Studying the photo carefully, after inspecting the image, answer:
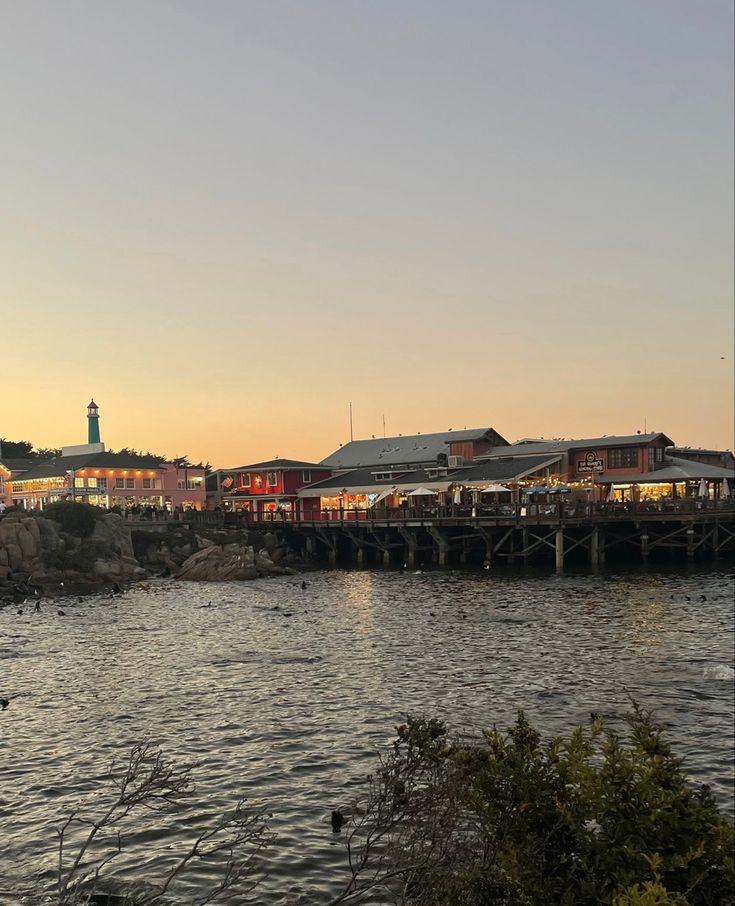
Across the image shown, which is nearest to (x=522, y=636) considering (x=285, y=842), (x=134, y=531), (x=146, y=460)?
(x=285, y=842)

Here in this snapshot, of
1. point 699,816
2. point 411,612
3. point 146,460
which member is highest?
point 146,460

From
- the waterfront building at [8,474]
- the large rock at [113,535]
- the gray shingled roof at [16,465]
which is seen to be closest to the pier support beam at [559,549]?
the large rock at [113,535]

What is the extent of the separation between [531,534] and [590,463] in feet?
57.1

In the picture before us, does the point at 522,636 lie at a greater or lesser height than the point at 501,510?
lesser

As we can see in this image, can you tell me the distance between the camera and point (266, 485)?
94.2 meters

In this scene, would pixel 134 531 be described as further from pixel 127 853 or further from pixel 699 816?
pixel 699 816

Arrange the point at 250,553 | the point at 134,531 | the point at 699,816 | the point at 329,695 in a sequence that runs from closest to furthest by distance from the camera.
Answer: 1. the point at 699,816
2. the point at 329,695
3. the point at 250,553
4. the point at 134,531

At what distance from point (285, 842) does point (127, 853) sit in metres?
3.04

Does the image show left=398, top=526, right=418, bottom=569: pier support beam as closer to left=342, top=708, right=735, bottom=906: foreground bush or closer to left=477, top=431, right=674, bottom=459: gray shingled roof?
left=477, top=431, right=674, bottom=459: gray shingled roof

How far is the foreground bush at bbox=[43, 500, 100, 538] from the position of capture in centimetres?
6612

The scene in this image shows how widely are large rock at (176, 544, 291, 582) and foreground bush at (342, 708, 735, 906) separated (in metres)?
54.5

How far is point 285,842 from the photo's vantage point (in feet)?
50.8

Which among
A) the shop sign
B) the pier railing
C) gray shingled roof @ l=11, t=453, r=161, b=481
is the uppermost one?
gray shingled roof @ l=11, t=453, r=161, b=481

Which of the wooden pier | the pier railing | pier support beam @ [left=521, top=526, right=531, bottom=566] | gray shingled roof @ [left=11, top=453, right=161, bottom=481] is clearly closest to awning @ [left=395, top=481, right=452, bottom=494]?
the wooden pier
